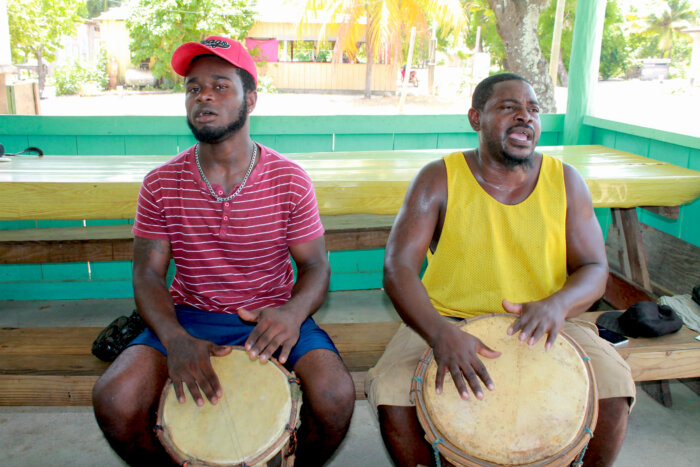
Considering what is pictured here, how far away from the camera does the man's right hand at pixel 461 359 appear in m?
1.80

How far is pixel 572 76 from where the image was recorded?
14.6 feet

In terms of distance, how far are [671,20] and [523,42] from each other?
45.2m

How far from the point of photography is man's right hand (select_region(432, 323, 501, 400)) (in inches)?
70.8

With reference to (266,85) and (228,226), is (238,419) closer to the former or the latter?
(228,226)

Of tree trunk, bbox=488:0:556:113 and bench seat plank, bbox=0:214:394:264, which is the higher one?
tree trunk, bbox=488:0:556:113

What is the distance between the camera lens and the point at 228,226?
7.12 feet

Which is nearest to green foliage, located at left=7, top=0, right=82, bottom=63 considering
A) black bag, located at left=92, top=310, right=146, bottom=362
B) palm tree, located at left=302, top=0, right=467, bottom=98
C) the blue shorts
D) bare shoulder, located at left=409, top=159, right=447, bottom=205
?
palm tree, located at left=302, top=0, right=467, bottom=98

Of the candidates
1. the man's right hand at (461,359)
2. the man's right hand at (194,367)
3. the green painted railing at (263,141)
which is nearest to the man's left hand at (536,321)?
the man's right hand at (461,359)

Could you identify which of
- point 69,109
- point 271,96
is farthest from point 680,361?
point 271,96

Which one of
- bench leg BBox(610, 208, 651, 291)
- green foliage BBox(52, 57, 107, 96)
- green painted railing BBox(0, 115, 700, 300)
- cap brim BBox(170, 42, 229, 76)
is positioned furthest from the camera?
green foliage BBox(52, 57, 107, 96)

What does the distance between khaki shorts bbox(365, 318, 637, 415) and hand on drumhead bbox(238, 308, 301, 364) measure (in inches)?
12.6

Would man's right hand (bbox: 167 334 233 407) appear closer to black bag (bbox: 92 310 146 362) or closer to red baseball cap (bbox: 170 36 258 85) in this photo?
black bag (bbox: 92 310 146 362)

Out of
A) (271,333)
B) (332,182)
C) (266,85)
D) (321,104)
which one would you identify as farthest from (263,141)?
(266,85)

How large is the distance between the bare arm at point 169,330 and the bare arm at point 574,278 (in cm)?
96
